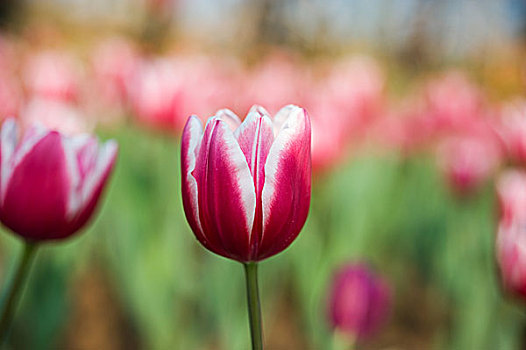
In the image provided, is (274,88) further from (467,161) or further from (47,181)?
(47,181)

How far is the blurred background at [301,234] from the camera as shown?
1.16 meters

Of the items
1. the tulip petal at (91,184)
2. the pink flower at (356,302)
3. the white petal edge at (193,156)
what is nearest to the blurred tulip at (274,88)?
the pink flower at (356,302)

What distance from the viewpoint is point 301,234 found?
55.7 inches

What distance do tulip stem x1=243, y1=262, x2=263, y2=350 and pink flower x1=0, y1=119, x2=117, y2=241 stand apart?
24 cm

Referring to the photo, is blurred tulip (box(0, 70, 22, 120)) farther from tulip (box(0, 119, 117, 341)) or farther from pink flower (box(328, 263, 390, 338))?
pink flower (box(328, 263, 390, 338))

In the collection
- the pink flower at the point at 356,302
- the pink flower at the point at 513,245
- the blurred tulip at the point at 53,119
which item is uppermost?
the blurred tulip at the point at 53,119

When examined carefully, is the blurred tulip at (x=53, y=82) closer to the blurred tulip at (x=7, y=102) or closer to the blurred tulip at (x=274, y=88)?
the blurred tulip at (x=7, y=102)

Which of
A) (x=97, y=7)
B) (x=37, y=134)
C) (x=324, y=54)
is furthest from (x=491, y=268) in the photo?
(x=97, y=7)

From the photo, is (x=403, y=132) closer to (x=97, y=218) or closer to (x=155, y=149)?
(x=155, y=149)

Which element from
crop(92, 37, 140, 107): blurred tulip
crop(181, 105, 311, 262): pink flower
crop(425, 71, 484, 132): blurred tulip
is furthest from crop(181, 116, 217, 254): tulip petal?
crop(425, 71, 484, 132): blurred tulip

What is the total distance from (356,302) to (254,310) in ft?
1.70

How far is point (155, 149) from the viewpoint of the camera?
1.72m

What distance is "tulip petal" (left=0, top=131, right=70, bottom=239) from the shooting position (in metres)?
0.56

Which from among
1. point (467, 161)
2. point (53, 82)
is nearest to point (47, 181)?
point (53, 82)
